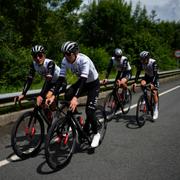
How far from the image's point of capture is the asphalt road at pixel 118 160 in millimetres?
5520

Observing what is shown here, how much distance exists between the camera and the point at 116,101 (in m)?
10.7

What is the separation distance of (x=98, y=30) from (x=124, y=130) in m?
34.9

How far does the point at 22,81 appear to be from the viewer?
17.3 meters

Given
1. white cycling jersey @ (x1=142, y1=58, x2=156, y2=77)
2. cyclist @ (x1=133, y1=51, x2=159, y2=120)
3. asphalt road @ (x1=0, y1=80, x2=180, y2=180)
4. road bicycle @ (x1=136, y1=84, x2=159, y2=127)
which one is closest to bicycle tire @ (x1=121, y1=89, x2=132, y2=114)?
road bicycle @ (x1=136, y1=84, x2=159, y2=127)

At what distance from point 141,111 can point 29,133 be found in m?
3.95

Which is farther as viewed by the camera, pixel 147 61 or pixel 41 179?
pixel 147 61

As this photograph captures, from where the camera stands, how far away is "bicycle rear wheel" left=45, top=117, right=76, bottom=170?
5664 mm

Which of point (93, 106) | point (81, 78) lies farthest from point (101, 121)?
point (81, 78)

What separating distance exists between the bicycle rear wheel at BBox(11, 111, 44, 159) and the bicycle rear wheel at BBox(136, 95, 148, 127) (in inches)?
133

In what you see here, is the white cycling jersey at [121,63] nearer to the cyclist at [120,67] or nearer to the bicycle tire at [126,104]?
the cyclist at [120,67]

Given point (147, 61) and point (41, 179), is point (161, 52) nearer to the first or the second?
point (147, 61)

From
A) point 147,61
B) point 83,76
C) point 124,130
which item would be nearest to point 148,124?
point 124,130

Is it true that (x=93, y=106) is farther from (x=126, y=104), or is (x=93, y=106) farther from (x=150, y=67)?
(x=126, y=104)

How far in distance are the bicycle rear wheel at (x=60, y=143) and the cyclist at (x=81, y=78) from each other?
40 cm
